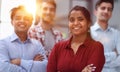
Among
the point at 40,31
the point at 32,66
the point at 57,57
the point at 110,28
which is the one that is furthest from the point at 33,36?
the point at 110,28

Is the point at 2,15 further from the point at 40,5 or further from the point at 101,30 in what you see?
the point at 101,30

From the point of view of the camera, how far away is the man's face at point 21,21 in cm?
147

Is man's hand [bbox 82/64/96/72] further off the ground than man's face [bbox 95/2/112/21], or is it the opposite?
man's face [bbox 95/2/112/21]

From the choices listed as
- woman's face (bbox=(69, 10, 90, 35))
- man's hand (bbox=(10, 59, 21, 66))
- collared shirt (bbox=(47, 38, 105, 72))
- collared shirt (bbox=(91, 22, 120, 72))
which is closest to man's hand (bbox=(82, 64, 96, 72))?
collared shirt (bbox=(47, 38, 105, 72))

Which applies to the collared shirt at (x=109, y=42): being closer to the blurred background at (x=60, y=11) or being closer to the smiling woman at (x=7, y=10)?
the blurred background at (x=60, y=11)

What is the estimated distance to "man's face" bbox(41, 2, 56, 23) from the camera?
5.13 ft

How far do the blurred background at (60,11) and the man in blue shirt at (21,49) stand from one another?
5 cm

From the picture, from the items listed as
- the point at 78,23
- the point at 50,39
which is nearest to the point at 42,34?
the point at 50,39

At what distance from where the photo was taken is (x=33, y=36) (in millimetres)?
1576

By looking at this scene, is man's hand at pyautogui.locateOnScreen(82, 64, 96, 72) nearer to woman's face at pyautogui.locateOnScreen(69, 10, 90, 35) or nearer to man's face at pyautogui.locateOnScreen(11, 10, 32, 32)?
woman's face at pyautogui.locateOnScreen(69, 10, 90, 35)

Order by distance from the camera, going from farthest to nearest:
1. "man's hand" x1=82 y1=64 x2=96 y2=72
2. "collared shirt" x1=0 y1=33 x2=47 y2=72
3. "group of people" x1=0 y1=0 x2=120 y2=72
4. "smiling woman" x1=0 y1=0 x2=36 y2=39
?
"smiling woman" x1=0 y1=0 x2=36 y2=39 < "collared shirt" x1=0 y1=33 x2=47 y2=72 < "group of people" x1=0 y1=0 x2=120 y2=72 < "man's hand" x1=82 y1=64 x2=96 y2=72

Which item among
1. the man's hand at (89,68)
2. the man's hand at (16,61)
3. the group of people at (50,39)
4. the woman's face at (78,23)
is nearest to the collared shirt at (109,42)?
the group of people at (50,39)

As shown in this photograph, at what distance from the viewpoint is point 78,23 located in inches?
50.2

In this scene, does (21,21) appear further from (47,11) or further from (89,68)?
(89,68)
